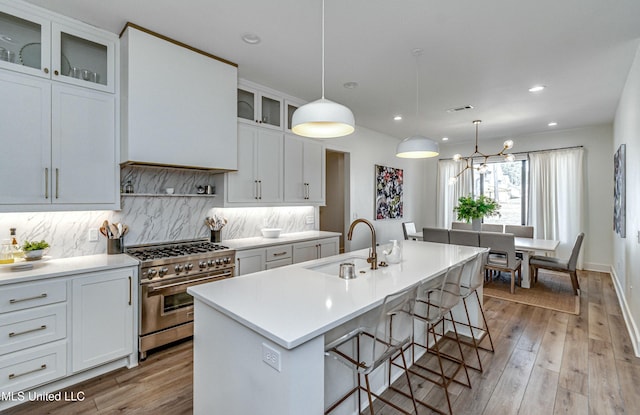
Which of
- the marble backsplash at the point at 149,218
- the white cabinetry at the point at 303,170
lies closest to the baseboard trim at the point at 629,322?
the white cabinetry at the point at 303,170

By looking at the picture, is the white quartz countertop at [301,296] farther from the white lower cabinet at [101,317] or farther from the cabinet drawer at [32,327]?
the cabinet drawer at [32,327]

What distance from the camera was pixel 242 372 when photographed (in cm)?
141

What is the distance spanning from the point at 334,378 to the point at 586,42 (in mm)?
3563

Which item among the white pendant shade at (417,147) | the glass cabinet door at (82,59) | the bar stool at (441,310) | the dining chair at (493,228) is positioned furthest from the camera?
the dining chair at (493,228)

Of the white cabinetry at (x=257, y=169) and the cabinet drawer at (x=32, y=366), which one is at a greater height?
the white cabinetry at (x=257, y=169)

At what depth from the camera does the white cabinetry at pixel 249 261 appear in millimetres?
3170

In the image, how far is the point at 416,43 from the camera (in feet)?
8.89

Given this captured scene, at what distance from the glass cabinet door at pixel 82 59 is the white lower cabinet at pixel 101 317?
1.61 m

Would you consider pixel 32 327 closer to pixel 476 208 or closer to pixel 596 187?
pixel 476 208

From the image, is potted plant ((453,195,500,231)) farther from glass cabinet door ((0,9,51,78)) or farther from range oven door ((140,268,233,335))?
glass cabinet door ((0,9,51,78))

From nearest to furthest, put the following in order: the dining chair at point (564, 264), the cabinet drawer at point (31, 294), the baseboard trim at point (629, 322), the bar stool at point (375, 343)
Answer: the bar stool at point (375, 343)
the cabinet drawer at point (31, 294)
the baseboard trim at point (629, 322)
the dining chair at point (564, 264)

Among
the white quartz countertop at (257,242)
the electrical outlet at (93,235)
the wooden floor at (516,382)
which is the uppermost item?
the electrical outlet at (93,235)

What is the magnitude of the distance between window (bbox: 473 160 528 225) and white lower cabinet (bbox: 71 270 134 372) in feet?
23.7

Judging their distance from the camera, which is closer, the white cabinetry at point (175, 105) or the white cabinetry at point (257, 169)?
the white cabinetry at point (175, 105)
